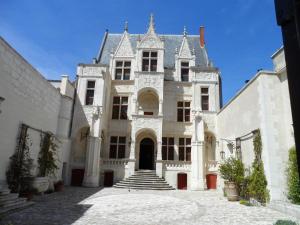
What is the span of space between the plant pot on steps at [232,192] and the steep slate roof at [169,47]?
1365cm

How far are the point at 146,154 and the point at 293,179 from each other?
13.3m

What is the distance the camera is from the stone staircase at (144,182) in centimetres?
1791

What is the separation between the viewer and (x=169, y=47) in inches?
1045

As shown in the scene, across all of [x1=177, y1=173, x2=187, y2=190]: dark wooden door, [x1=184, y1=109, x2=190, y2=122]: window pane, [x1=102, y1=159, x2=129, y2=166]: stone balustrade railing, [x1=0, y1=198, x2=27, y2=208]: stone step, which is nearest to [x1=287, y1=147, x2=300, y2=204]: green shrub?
[x1=177, y1=173, x2=187, y2=190]: dark wooden door

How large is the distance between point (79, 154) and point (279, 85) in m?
15.5

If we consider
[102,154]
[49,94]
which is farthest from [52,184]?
[102,154]

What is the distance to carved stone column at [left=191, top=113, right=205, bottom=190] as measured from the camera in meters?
19.0

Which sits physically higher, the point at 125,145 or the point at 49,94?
the point at 49,94

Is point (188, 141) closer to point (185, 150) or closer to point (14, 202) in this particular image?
point (185, 150)

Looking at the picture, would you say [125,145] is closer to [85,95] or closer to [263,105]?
[85,95]

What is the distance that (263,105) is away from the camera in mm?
12125

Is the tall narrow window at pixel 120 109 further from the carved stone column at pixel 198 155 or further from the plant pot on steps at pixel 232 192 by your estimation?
the plant pot on steps at pixel 232 192

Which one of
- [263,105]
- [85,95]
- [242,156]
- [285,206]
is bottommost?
[285,206]

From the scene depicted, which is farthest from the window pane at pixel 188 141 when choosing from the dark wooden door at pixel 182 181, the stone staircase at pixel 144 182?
the stone staircase at pixel 144 182
